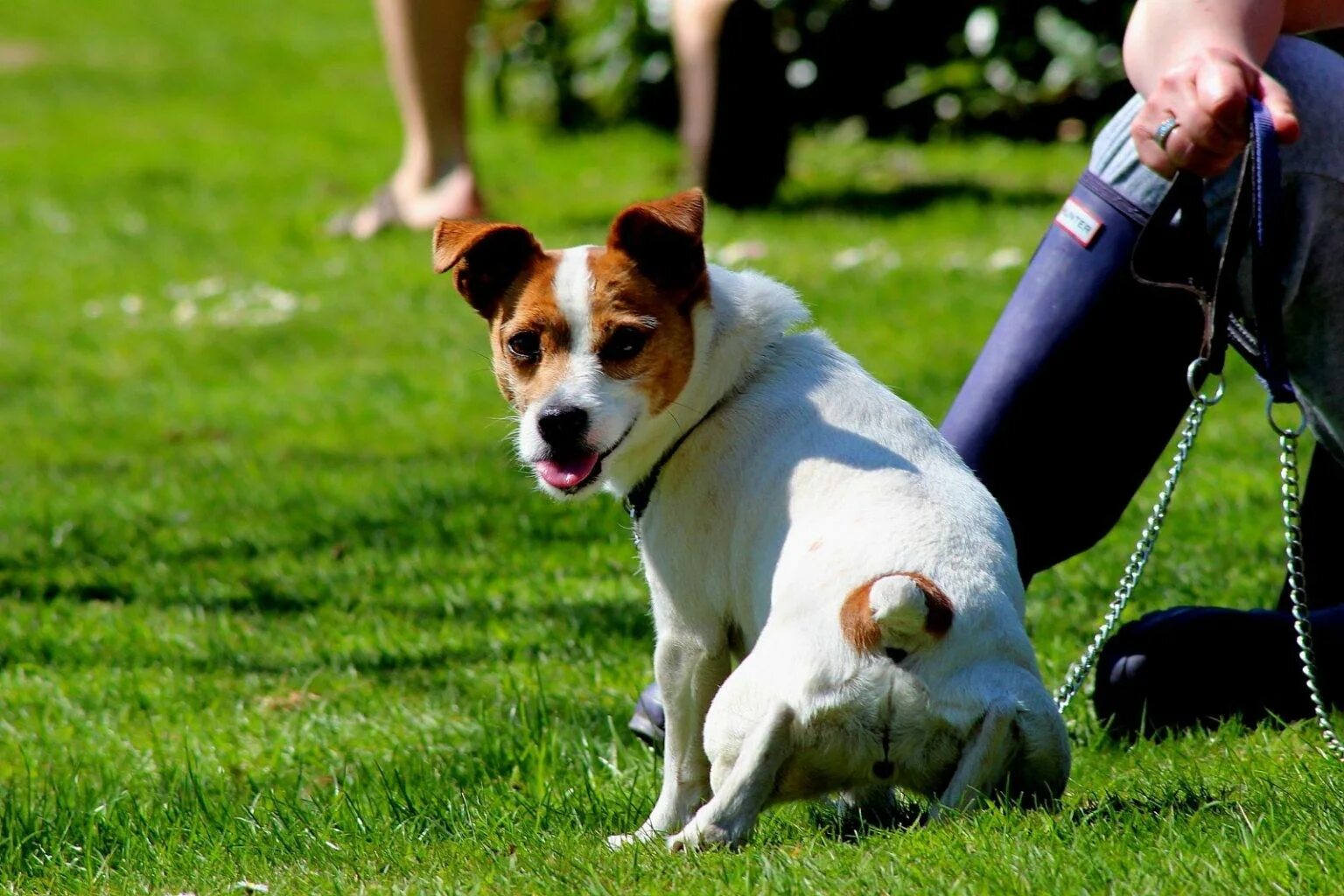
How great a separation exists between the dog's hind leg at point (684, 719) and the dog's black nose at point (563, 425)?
436 mm

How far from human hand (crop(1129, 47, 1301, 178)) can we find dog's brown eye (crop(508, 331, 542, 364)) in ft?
4.09

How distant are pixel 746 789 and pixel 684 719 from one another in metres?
0.47

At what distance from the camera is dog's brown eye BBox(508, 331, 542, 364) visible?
340 centimetres

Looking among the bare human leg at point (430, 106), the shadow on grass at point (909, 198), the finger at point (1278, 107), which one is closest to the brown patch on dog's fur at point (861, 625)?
the finger at point (1278, 107)

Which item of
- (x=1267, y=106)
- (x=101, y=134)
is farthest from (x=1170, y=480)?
(x=101, y=134)

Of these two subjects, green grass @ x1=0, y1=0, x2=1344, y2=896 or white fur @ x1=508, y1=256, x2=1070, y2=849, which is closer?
white fur @ x1=508, y1=256, x2=1070, y2=849

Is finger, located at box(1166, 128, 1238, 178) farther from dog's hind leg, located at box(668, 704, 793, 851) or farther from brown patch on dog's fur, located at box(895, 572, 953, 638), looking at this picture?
dog's hind leg, located at box(668, 704, 793, 851)

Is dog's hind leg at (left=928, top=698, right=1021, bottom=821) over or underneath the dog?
underneath

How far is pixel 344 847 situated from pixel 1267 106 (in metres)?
2.18

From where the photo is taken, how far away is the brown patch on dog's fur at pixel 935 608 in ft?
9.18

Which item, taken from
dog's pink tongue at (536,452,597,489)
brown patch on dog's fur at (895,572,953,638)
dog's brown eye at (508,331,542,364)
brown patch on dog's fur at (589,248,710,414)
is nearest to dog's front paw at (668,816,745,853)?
brown patch on dog's fur at (895,572,953,638)

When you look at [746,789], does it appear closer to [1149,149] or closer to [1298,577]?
[1298,577]

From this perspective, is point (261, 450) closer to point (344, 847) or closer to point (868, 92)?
point (344, 847)

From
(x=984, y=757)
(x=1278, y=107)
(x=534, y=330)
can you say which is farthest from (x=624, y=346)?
(x=1278, y=107)
